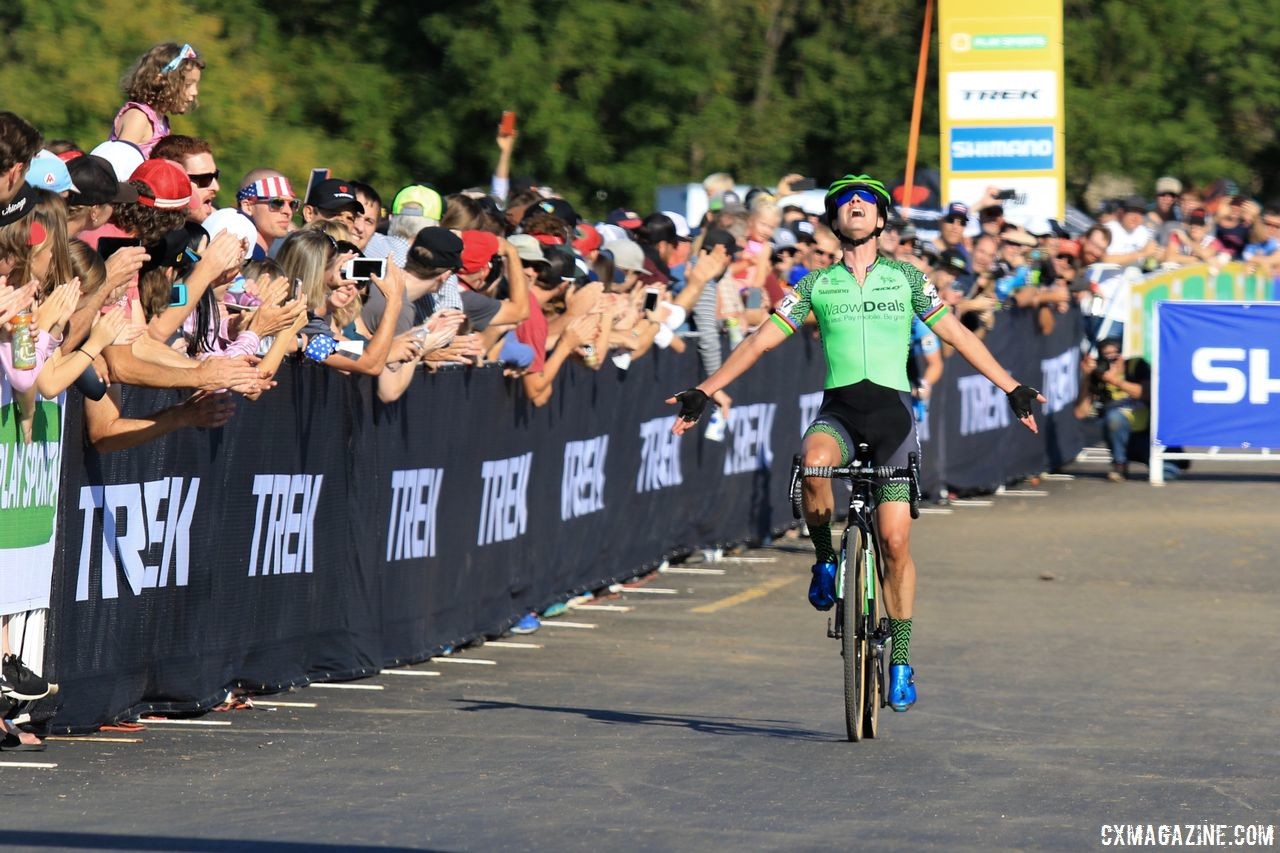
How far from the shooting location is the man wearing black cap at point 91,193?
9.05m

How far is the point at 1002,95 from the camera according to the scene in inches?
1153

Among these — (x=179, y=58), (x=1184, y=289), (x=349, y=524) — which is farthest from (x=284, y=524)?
(x=1184, y=289)

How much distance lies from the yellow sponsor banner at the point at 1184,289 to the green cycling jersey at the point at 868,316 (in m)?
14.7

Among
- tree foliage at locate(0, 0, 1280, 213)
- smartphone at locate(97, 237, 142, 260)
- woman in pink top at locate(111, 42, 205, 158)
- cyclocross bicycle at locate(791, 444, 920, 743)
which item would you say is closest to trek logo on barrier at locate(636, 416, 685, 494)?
woman in pink top at locate(111, 42, 205, 158)

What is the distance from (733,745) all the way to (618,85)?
30651mm

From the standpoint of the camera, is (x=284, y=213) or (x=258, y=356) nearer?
(x=258, y=356)

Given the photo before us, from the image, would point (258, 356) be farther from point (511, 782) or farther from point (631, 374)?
point (631, 374)

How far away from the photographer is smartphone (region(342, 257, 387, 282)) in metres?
11.2

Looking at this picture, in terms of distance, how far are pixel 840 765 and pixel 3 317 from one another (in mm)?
3381

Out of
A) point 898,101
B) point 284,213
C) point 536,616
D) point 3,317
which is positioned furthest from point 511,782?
point 898,101

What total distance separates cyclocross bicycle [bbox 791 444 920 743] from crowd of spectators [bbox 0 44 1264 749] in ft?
7.36

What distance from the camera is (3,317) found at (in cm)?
845

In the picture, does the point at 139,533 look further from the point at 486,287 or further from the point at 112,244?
the point at 486,287

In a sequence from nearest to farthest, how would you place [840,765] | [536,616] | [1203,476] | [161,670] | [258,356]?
[840,765]
[161,670]
[258,356]
[536,616]
[1203,476]
